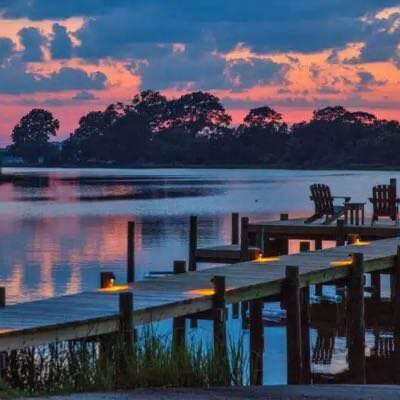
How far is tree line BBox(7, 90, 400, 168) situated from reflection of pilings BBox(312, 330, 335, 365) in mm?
135078

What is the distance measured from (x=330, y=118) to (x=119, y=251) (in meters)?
129

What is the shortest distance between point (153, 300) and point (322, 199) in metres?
11.8

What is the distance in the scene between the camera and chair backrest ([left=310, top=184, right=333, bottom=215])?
78.9 feet

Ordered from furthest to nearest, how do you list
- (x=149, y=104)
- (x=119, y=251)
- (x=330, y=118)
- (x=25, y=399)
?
(x=149, y=104) < (x=330, y=118) < (x=119, y=251) < (x=25, y=399)

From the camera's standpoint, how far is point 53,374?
10.6 m

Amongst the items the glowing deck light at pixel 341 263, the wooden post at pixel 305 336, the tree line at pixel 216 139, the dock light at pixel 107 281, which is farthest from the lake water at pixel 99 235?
the tree line at pixel 216 139

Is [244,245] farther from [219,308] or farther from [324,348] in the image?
[219,308]

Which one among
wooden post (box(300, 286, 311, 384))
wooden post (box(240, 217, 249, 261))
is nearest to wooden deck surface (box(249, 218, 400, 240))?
wooden post (box(240, 217, 249, 261))

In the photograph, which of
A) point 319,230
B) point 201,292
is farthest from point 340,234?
point 201,292

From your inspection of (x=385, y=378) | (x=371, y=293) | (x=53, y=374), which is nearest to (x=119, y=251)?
(x=371, y=293)

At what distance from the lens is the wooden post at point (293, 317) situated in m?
14.3

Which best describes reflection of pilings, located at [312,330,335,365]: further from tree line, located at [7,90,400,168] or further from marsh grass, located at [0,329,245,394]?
tree line, located at [7,90,400,168]

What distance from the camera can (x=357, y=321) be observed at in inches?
620

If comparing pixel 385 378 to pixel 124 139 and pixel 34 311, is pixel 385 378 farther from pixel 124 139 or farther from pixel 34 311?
pixel 124 139
